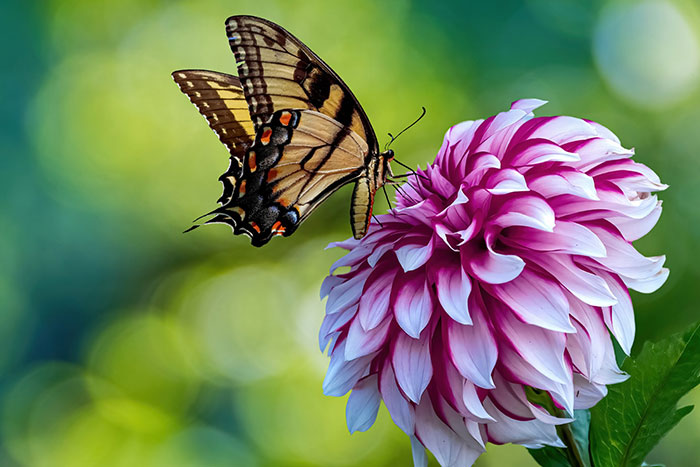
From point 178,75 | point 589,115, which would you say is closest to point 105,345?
point 178,75

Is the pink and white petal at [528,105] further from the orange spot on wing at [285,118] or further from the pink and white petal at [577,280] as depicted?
the orange spot on wing at [285,118]

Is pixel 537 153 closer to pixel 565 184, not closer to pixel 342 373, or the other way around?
pixel 565 184

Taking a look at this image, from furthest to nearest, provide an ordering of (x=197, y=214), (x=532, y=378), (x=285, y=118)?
(x=197, y=214) → (x=285, y=118) → (x=532, y=378)

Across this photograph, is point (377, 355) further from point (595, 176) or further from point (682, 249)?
point (682, 249)

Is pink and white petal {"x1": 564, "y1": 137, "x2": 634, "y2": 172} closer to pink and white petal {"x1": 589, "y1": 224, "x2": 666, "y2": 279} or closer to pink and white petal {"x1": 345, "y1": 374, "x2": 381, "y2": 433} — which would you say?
pink and white petal {"x1": 589, "y1": 224, "x2": 666, "y2": 279}

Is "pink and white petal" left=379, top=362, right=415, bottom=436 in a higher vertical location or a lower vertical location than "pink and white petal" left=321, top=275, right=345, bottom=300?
lower

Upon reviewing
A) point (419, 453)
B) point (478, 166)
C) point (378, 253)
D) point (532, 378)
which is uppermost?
point (478, 166)

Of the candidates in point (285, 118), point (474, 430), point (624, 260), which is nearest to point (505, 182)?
point (624, 260)

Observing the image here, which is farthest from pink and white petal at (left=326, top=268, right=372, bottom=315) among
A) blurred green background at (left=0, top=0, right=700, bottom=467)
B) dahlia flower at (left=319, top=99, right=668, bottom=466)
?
blurred green background at (left=0, top=0, right=700, bottom=467)
